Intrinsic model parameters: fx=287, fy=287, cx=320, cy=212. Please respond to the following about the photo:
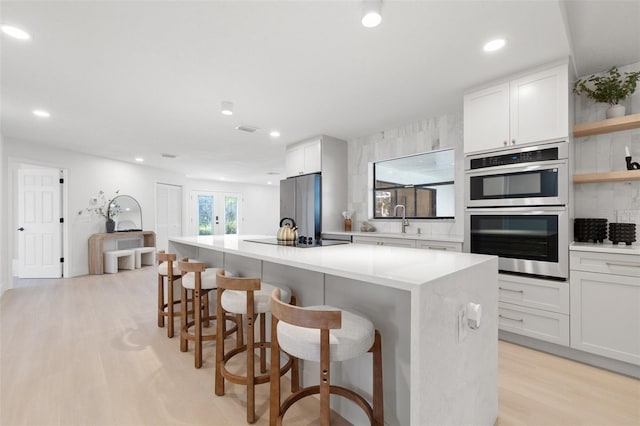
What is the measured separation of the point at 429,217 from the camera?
3.87 metres

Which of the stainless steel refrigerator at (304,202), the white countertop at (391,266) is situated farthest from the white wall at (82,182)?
the white countertop at (391,266)

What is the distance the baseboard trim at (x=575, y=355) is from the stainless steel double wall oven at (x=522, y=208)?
0.58 meters

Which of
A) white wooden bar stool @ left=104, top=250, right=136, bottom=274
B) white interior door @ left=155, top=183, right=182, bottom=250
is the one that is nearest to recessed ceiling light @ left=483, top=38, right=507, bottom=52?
white wooden bar stool @ left=104, top=250, right=136, bottom=274

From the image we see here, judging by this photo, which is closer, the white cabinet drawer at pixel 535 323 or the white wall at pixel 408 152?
the white cabinet drawer at pixel 535 323

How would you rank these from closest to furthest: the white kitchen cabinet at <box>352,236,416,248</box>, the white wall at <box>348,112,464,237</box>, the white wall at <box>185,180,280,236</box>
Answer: the white kitchen cabinet at <box>352,236,416,248</box> < the white wall at <box>348,112,464,237</box> < the white wall at <box>185,180,280,236</box>

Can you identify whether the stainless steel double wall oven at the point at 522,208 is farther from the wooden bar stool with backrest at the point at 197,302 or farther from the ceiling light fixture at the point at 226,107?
the ceiling light fixture at the point at 226,107

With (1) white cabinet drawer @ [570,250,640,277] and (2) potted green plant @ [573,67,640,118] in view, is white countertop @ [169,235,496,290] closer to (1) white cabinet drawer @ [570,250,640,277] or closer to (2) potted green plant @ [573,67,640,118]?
(1) white cabinet drawer @ [570,250,640,277]

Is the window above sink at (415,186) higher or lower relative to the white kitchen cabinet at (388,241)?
higher

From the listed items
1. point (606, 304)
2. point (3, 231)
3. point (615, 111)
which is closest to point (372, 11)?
point (615, 111)

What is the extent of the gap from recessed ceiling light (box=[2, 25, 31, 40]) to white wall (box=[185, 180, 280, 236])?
25.2ft

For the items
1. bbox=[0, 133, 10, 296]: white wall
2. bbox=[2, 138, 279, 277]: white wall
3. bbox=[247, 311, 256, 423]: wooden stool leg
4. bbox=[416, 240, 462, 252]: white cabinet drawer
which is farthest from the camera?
bbox=[2, 138, 279, 277]: white wall

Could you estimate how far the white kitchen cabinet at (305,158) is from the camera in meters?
4.52

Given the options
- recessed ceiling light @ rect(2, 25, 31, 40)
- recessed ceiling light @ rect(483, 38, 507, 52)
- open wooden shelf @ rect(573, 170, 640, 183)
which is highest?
recessed ceiling light @ rect(483, 38, 507, 52)

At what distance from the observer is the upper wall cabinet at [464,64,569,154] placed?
2301mm
